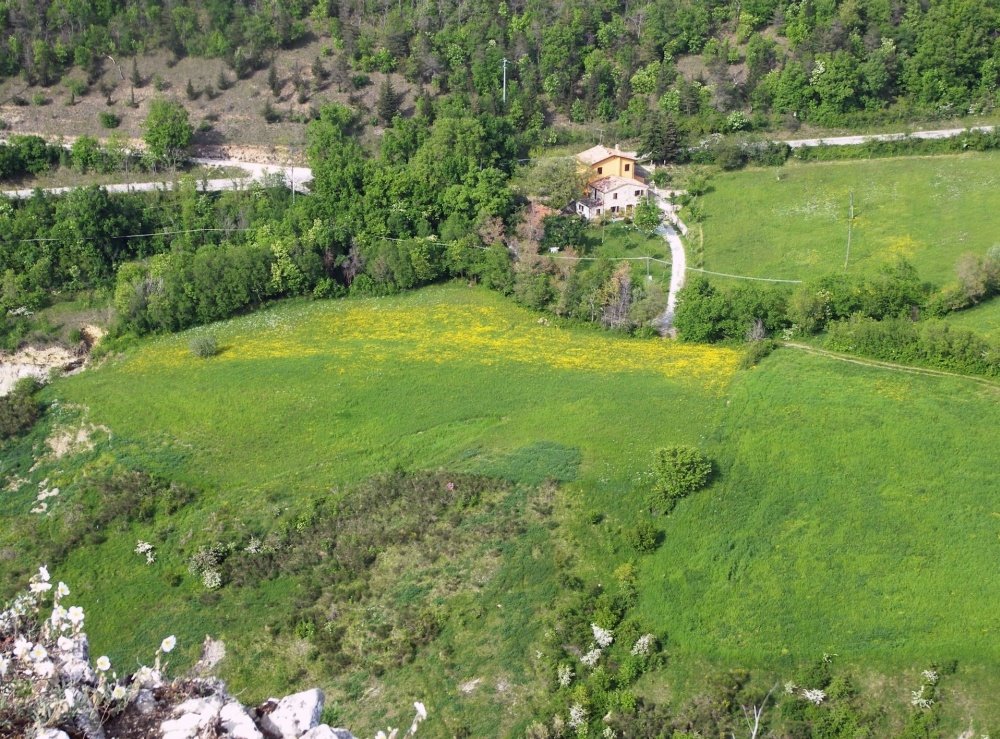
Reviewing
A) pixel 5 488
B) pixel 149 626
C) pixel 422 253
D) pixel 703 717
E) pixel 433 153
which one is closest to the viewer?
pixel 703 717

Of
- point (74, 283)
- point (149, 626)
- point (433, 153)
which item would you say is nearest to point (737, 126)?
point (433, 153)

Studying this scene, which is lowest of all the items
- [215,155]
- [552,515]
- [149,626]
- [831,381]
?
[149,626]

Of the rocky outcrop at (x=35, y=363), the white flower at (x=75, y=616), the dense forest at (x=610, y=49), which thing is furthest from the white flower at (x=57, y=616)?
the dense forest at (x=610, y=49)

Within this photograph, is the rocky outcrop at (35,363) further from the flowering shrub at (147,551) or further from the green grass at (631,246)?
the green grass at (631,246)

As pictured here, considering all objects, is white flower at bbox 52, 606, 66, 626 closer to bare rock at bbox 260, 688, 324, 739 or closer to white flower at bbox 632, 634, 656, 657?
bare rock at bbox 260, 688, 324, 739

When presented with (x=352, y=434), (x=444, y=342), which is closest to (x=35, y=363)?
(x=352, y=434)

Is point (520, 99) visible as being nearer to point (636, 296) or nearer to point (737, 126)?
point (737, 126)

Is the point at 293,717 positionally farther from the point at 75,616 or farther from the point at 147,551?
the point at 147,551

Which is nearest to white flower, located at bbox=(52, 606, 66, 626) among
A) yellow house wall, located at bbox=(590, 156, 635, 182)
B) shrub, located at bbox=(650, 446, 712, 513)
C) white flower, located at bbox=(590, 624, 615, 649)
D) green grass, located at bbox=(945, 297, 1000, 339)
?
white flower, located at bbox=(590, 624, 615, 649)
